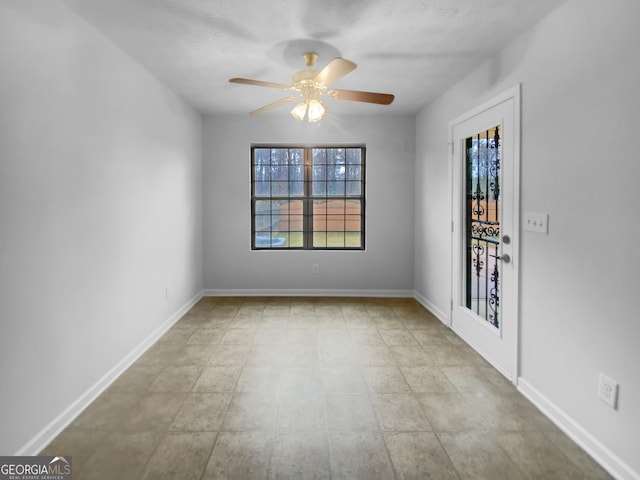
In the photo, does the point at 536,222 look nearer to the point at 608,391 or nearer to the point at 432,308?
the point at 608,391

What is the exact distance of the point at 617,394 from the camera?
1739 mm

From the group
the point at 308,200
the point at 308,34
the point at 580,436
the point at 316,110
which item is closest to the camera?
the point at 580,436

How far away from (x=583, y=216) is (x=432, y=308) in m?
2.56

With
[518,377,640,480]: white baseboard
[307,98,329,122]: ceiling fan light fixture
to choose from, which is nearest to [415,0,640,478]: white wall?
[518,377,640,480]: white baseboard

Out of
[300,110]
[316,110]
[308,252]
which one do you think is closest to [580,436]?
[316,110]

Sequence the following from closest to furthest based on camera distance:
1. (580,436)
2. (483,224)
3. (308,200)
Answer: (580,436), (483,224), (308,200)

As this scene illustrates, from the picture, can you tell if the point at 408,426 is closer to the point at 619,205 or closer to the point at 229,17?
the point at 619,205

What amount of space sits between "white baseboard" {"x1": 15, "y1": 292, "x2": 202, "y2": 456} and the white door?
2835 mm

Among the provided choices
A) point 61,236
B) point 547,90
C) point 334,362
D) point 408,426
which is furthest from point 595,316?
point 61,236

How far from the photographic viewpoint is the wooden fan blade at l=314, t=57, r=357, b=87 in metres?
2.25

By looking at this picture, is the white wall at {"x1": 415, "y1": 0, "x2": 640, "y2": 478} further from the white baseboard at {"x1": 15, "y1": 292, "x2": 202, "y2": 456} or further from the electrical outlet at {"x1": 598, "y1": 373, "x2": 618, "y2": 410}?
the white baseboard at {"x1": 15, "y1": 292, "x2": 202, "y2": 456}

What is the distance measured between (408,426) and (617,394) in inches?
40.2

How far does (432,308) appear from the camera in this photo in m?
4.34

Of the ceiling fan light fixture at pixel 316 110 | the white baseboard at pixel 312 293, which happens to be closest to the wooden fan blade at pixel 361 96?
the ceiling fan light fixture at pixel 316 110
